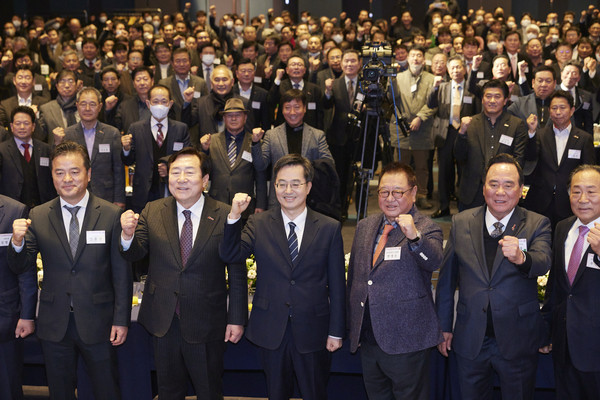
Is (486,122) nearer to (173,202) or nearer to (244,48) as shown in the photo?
(173,202)

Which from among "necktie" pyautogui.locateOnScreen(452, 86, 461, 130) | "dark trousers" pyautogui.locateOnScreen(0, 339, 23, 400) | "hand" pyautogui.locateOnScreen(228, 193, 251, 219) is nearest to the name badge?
"necktie" pyautogui.locateOnScreen(452, 86, 461, 130)

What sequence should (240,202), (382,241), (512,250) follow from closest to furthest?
(512,250) → (240,202) → (382,241)

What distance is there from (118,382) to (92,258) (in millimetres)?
681

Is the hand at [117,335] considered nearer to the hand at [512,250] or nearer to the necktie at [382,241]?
the necktie at [382,241]

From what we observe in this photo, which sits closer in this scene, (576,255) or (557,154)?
(576,255)

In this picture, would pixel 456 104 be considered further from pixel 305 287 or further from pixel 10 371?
pixel 10 371

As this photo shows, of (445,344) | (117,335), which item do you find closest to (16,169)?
(117,335)

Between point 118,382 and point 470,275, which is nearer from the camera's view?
point 470,275

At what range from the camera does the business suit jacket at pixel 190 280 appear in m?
3.45

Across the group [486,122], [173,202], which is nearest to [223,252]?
[173,202]

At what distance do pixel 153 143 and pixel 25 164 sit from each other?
106cm

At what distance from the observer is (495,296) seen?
10.9 ft

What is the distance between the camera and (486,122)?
18.5 feet

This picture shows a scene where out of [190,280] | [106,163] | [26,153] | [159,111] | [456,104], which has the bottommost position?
[190,280]
